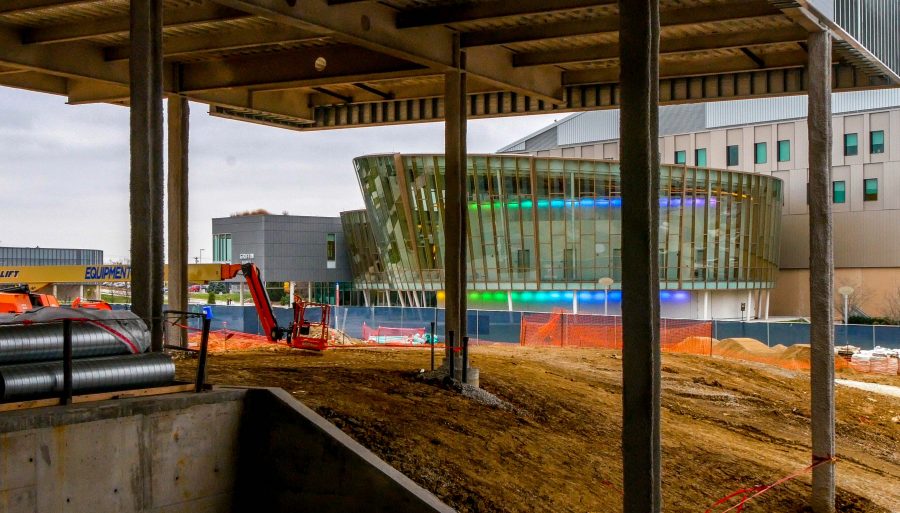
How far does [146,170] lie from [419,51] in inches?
323

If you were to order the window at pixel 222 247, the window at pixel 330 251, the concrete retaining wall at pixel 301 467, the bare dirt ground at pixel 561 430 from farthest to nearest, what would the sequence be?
the window at pixel 222 247 → the window at pixel 330 251 → the bare dirt ground at pixel 561 430 → the concrete retaining wall at pixel 301 467

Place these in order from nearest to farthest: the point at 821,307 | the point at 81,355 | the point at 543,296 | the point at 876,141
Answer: the point at 81,355 → the point at 821,307 → the point at 543,296 → the point at 876,141

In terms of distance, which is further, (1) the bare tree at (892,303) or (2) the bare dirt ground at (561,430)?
(1) the bare tree at (892,303)

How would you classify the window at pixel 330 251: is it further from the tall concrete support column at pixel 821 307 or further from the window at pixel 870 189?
the tall concrete support column at pixel 821 307

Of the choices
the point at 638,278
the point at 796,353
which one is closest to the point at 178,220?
the point at 638,278

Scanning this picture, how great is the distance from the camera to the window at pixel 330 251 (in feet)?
287

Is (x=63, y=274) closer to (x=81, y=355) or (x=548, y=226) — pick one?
(x=81, y=355)

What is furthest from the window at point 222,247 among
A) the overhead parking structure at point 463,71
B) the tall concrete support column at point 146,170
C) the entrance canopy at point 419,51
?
the tall concrete support column at point 146,170

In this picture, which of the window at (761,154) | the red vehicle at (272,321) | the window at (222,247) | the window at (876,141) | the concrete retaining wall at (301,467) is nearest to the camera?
the concrete retaining wall at (301,467)

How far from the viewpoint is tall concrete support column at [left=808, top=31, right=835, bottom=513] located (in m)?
16.8

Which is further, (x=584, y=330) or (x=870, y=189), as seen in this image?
(x=870, y=189)

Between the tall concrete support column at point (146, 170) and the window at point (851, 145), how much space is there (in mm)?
70571

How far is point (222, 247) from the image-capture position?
89312mm

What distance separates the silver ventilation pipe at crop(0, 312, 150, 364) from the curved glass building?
47.0m
